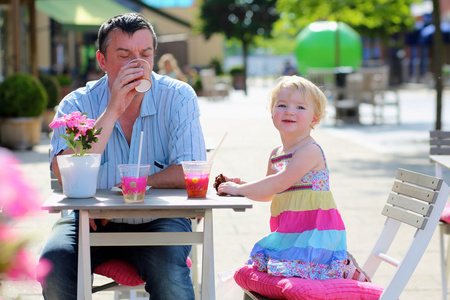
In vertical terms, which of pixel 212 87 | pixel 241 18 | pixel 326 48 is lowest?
pixel 212 87

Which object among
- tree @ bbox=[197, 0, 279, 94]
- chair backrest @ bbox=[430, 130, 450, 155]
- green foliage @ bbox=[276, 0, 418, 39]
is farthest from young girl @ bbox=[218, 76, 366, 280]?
tree @ bbox=[197, 0, 279, 94]

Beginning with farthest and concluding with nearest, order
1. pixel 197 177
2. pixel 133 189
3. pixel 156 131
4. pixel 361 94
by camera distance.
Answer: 1. pixel 361 94
2. pixel 156 131
3. pixel 197 177
4. pixel 133 189

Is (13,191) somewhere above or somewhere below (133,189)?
above

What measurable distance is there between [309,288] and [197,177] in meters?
0.56

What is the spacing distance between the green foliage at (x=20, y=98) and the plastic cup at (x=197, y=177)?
923 centimetres

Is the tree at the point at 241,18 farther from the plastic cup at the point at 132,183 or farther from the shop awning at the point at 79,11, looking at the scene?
the plastic cup at the point at 132,183

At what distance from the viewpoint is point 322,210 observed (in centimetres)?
272

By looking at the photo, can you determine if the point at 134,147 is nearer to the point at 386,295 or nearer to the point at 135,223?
the point at 135,223

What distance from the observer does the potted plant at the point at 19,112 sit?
11195 mm

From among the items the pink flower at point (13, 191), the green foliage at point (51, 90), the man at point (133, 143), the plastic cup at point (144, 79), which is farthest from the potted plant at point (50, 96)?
the pink flower at point (13, 191)

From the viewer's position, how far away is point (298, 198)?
9.08 ft

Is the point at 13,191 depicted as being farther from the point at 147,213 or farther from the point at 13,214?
the point at 147,213

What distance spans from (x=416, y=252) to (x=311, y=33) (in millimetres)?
23593

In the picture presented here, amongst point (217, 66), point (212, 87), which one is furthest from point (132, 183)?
point (217, 66)
